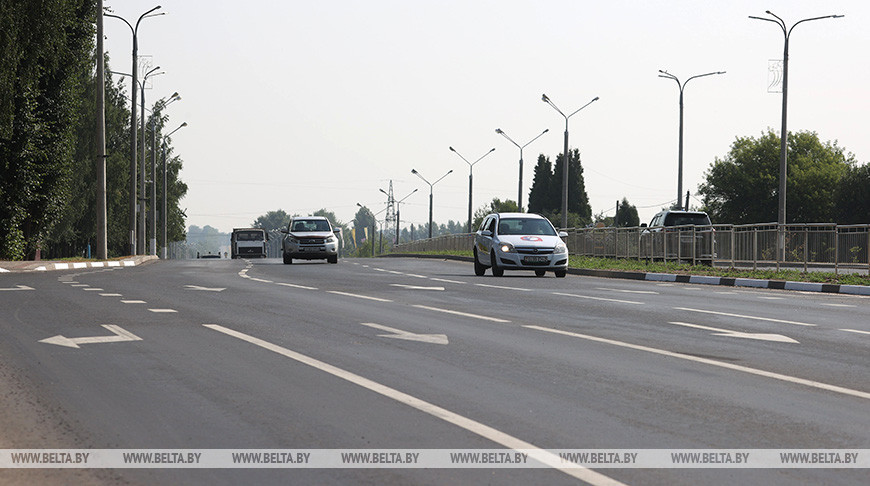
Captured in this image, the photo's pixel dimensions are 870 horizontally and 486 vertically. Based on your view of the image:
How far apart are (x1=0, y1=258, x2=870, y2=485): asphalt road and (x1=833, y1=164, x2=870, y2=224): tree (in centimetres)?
6768

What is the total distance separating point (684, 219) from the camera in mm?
35875

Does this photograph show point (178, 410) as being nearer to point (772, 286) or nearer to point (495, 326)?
point (495, 326)

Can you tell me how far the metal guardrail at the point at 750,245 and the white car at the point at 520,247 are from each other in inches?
208

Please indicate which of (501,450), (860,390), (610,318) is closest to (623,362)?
(860,390)

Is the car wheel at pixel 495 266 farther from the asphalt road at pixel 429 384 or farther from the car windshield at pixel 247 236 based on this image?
the car windshield at pixel 247 236

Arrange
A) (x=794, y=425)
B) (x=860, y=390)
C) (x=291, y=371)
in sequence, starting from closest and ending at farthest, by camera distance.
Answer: (x=794, y=425) → (x=860, y=390) → (x=291, y=371)

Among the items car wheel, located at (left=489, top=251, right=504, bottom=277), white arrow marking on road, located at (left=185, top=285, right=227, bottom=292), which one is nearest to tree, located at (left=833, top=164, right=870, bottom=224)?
car wheel, located at (left=489, top=251, right=504, bottom=277)

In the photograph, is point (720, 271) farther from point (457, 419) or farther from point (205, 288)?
point (457, 419)

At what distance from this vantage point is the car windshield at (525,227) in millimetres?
28250

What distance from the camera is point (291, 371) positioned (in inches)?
328

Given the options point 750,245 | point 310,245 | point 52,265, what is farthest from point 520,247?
point 310,245

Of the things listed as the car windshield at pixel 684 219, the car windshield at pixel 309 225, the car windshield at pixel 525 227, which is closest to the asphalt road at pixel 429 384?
the car windshield at pixel 525 227

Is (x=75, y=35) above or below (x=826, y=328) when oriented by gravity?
above

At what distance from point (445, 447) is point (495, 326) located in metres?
6.72
